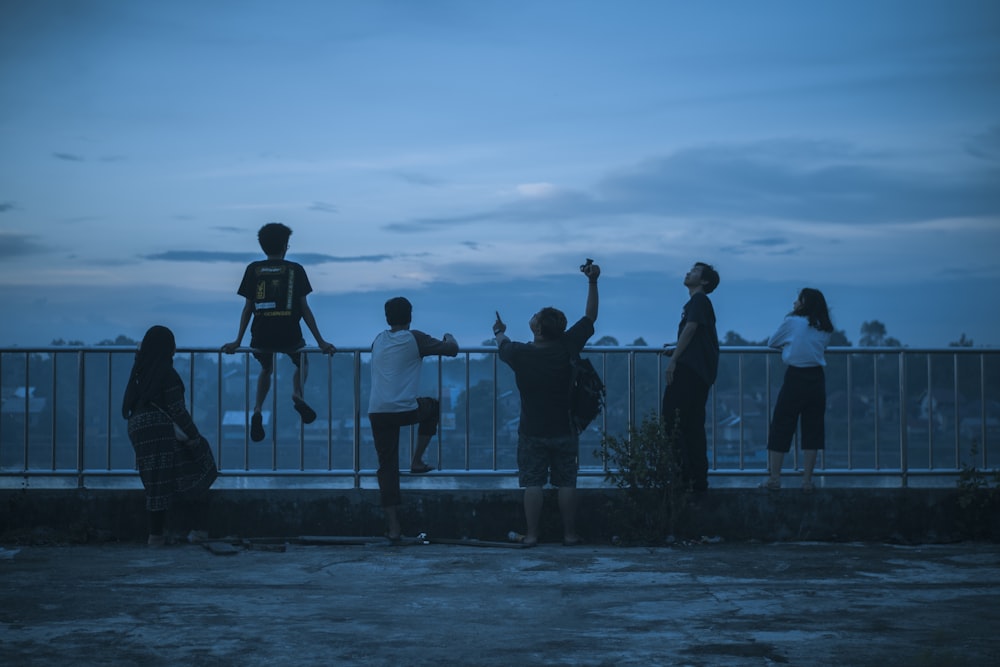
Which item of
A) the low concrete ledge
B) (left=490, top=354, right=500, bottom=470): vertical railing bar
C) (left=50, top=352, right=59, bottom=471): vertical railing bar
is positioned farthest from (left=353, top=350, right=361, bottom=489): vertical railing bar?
(left=50, top=352, right=59, bottom=471): vertical railing bar

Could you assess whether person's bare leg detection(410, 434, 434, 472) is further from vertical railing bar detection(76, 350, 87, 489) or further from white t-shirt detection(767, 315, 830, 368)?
white t-shirt detection(767, 315, 830, 368)

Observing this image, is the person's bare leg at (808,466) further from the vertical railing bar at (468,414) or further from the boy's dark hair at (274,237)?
the boy's dark hair at (274,237)

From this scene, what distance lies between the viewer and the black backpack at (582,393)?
10.3 m

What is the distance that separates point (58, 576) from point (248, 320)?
299 centimetres

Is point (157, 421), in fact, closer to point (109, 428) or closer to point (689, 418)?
point (109, 428)

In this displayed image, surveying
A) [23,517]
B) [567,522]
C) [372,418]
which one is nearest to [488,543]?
[567,522]

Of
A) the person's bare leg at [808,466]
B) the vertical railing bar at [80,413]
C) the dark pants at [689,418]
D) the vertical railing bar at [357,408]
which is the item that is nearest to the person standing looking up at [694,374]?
the dark pants at [689,418]

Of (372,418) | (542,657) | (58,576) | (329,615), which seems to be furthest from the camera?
(372,418)

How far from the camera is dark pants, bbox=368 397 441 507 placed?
34.0ft

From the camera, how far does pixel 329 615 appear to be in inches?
277

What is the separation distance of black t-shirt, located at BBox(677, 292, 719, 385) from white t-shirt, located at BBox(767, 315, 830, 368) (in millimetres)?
583

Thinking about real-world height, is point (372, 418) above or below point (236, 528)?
above

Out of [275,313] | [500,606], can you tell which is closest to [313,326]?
[275,313]

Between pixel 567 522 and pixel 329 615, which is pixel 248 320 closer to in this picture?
pixel 567 522
